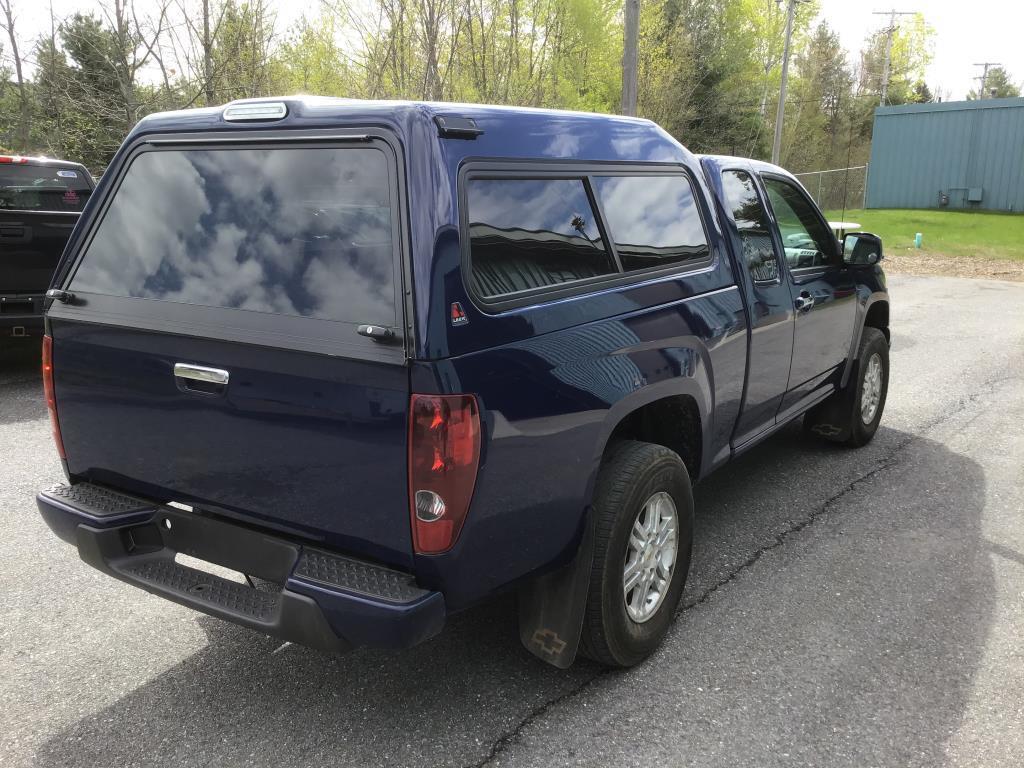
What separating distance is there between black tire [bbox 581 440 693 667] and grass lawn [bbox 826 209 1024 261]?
20.7m

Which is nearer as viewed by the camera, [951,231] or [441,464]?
[441,464]

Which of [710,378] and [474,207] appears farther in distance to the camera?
[710,378]

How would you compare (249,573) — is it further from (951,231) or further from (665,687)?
(951,231)

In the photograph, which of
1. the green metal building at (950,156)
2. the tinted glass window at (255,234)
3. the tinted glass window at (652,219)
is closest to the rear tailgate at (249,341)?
the tinted glass window at (255,234)

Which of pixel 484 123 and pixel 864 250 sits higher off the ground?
pixel 484 123

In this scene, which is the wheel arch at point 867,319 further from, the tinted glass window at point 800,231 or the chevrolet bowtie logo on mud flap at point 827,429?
the tinted glass window at point 800,231

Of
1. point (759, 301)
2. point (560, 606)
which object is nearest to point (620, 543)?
point (560, 606)

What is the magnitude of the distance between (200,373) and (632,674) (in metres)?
1.82

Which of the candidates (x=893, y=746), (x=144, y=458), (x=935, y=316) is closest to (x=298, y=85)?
(x=935, y=316)

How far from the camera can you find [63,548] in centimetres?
407

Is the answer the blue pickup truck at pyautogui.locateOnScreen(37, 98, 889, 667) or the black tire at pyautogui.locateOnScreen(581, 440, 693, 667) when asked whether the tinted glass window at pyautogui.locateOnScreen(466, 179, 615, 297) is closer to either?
the blue pickup truck at pyautogui.locateOnScreen(37, 98, 889, 667)

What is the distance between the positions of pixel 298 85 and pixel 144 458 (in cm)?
1578

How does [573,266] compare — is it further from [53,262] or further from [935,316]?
[935,316]

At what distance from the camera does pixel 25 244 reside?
704cm
